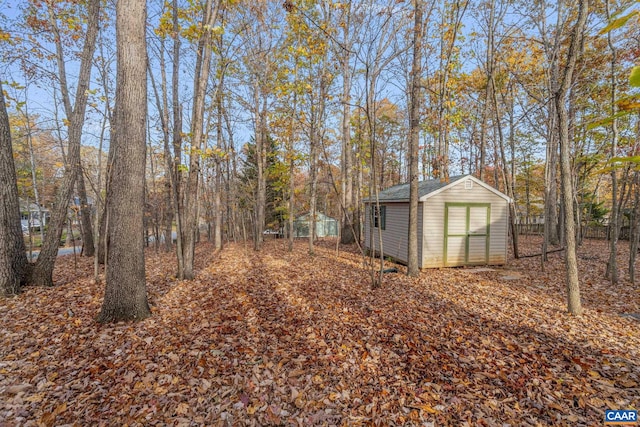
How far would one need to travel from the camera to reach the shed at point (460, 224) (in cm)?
941

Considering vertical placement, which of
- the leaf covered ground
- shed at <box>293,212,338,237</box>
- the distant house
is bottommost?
the leaf covered ground

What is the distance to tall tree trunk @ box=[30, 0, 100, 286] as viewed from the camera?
6.15 meters

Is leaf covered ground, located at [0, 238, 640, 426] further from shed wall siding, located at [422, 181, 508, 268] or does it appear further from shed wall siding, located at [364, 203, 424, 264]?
shed wall siding, located at [364, 203, 424, 264]

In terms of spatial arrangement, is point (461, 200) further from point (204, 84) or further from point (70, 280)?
point (70, 280)

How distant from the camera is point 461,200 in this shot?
962cm

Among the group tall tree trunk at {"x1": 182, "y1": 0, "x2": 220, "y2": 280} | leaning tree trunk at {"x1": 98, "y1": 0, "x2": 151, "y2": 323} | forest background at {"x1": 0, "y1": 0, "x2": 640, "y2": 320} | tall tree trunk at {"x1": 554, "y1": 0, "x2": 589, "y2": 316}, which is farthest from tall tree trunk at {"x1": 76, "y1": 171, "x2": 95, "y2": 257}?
tall tree trunk at {"x1": 554, "y1": 0, "x2": 589, "y2": 316}

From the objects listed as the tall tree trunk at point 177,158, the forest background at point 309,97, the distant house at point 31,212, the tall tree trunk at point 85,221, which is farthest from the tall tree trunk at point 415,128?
the distant house at point 31,212

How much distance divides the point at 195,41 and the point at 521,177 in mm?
23843

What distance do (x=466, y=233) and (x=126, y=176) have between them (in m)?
9.34

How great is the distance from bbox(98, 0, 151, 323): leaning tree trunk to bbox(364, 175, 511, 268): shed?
6.26m

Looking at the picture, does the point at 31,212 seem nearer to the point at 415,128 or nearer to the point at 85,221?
the point at 85,221

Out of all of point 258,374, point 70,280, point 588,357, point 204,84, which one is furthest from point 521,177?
point 70,280

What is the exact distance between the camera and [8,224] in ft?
18.4

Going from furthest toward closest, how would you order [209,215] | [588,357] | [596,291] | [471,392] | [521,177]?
[521,177] → [209,215] → [596,291] → [588,357] → [471,392]
